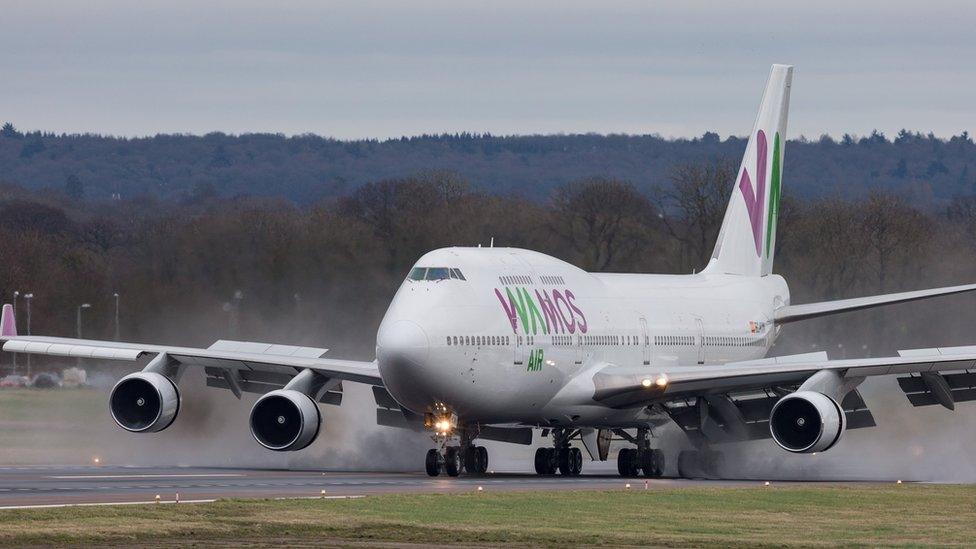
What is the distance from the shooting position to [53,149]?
190 metres

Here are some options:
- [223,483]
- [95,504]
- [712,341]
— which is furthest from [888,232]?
[95,504]

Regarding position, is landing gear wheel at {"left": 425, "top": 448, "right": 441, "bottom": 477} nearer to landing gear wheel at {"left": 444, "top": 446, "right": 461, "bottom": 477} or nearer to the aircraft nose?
landing gear wheel at {"left": 444, "top": 446, "right": 461, "bottom": 477}

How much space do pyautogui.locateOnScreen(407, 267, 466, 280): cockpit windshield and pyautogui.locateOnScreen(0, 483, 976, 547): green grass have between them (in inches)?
251

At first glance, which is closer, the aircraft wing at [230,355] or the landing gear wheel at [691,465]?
the aircraft wing at [230,355]

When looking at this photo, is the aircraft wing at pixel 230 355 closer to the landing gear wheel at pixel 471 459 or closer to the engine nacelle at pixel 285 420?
the engine nacelle at pixel 285 420

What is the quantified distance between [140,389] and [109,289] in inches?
687

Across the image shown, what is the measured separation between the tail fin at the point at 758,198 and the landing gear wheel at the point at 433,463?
14.9 meters

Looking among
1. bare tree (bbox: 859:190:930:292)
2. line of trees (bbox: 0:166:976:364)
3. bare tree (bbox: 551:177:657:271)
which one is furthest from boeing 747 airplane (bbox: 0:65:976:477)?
bare tree (bbox: 859:190:930:292)

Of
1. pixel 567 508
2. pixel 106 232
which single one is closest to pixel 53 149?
pixel 106 232

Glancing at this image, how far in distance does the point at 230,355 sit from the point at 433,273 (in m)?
5.21

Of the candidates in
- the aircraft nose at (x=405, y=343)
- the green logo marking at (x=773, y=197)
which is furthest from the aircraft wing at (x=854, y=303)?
the aircraft nose at (x=405, y=343)

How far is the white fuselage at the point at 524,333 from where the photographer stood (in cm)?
3206

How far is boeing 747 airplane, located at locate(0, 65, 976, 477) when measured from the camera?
107 ft

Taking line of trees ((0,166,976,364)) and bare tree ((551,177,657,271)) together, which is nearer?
line of trees ((0,166,976,364))
